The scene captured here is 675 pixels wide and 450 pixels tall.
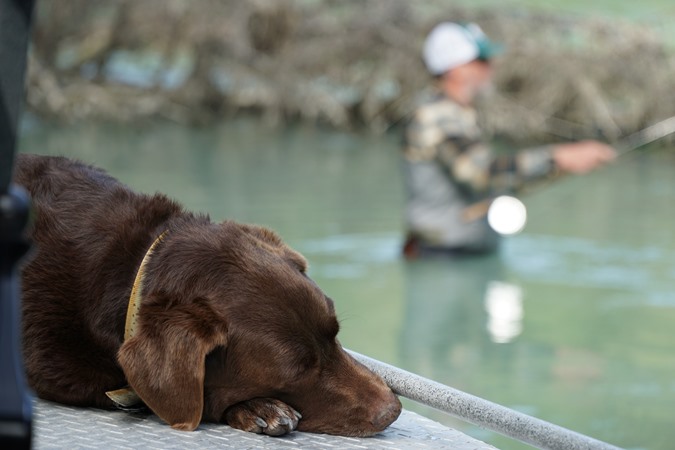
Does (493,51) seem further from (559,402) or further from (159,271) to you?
(159,271)

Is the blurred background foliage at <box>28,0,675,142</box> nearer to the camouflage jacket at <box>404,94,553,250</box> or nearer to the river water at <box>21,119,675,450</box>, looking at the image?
the river water at <box>21,119,675,450</box>

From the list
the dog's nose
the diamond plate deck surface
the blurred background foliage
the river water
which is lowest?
the diamond plate deck surface

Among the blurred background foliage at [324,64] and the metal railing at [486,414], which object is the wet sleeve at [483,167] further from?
the blurred background foliage at [324,64]

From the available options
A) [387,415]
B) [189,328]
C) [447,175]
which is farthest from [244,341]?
[447,175]

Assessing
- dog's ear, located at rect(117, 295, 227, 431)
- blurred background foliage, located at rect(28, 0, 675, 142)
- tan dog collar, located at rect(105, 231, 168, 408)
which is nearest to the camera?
dog's ear, located at rect(117, 295, 227, 431)

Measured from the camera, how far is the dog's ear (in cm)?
246

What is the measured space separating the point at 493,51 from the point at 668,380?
2.95 metres

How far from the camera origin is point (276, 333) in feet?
8.40

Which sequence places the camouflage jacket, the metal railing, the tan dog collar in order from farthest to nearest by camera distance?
the camouflage jacket → the tan dog collar → the metal railing

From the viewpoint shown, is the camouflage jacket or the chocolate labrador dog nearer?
the chocolate labrador dog

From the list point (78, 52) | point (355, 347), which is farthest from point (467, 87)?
point (78, 52)

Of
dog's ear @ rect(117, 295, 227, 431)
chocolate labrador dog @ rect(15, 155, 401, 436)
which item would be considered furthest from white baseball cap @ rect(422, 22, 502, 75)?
dog's ear @ rect(117, 295, 227, 431)

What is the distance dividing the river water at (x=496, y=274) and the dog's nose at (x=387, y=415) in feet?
6.38

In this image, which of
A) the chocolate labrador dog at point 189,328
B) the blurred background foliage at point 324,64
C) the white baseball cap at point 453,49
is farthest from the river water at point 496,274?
the chocolate labrador dog at point 189,328
